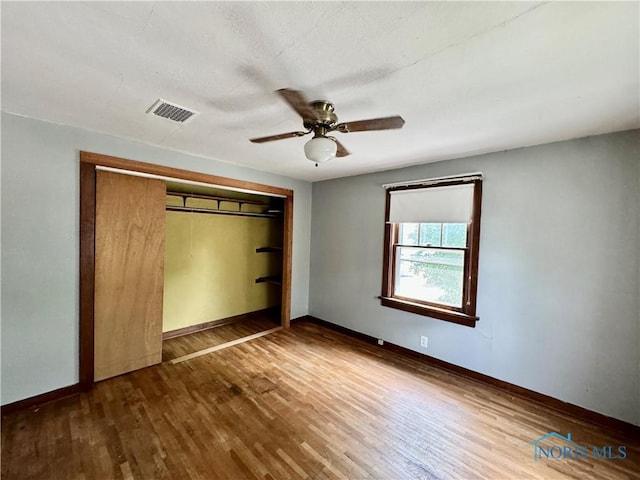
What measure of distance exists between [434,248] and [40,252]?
3839 mm

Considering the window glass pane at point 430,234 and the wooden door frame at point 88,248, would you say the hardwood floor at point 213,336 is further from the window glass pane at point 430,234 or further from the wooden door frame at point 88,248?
the window glass pane at point 430,234

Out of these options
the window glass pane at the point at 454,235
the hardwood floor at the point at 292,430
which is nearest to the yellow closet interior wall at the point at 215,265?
the hardwood floor at the point at 292,430

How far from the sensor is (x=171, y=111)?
1964 mm

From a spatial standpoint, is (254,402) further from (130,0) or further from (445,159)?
(445,159)

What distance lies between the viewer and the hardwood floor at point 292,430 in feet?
5.59

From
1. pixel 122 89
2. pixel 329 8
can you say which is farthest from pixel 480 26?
pixel 122 89

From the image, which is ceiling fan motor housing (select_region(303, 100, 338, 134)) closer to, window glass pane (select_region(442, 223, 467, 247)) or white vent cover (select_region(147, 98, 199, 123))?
white vent cover (select_region(147, 98, 199, 123))

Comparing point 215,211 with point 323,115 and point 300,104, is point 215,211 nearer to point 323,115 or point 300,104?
point 300,104

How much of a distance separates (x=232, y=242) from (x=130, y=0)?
358cm

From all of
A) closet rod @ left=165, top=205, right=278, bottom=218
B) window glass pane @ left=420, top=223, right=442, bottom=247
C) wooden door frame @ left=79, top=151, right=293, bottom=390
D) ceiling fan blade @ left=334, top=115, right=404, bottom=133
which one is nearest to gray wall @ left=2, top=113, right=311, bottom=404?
wooden door frame @ left=79, top=151, right=293, bottom=390

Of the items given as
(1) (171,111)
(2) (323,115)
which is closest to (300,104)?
(2) (323,115)

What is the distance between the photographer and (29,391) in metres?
2.21

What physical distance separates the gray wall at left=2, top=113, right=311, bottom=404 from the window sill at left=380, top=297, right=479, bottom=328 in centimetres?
336

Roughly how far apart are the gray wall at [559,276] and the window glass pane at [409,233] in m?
0.65
